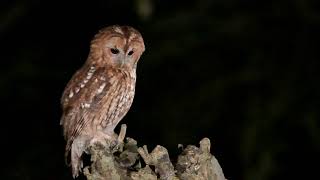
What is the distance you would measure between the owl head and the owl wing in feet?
0.14

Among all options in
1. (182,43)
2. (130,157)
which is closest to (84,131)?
(130,157)

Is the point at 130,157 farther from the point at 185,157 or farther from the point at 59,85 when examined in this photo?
the point at 59,85

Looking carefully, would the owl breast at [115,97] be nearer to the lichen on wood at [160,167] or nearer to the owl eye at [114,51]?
the owl eye at [114,51]

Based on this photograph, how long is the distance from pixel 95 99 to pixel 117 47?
32 cm

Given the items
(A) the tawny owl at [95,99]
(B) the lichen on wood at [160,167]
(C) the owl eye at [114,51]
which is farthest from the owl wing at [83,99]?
(B) the lichen on wood at [160,167]

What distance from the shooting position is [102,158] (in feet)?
7.40

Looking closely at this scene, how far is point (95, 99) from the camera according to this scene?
325cm

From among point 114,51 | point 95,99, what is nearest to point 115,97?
point 95,99

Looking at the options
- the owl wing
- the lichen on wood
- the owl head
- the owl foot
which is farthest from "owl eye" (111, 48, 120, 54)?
the lichen on wood

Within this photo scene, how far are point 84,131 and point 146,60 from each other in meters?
1.14

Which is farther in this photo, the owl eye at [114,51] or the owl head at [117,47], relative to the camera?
the owl eye at [114,51]

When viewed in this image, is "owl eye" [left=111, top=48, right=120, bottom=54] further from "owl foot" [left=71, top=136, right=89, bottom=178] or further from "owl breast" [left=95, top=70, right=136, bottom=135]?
"owl foot" [left=71, top=136, right=89, bottom=178]

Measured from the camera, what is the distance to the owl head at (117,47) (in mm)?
2904

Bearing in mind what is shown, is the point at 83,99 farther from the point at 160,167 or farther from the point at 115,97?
the point at 160,167
